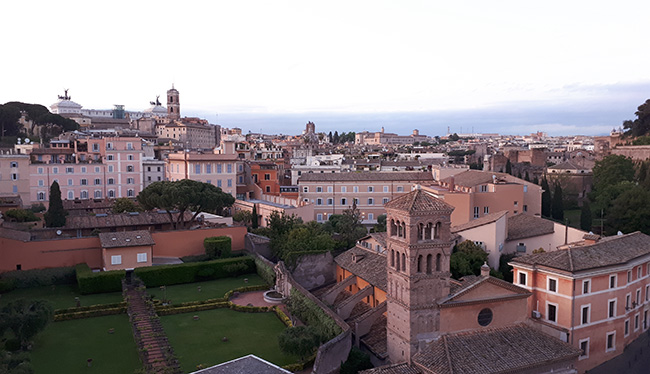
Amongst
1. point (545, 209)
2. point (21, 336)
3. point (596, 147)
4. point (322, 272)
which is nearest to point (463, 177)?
point (545, 209)

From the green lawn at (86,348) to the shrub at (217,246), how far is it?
1069cm

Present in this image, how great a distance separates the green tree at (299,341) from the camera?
904 inches

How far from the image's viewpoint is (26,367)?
60.6ft

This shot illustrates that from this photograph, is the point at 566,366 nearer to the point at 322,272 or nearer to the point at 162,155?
the point at 322,272

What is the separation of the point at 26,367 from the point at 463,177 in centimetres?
4438

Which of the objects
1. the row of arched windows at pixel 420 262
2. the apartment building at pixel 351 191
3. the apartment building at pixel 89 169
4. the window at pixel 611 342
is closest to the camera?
the row of arched windows at pixel 420 262

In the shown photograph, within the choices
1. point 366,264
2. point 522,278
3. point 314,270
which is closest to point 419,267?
point 522,278

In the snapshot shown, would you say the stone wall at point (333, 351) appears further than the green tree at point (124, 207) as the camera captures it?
No

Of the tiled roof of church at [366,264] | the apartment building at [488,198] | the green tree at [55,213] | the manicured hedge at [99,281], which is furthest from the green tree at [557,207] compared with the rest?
the green tree at [55,213]

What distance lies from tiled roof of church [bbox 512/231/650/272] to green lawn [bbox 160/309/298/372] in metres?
13.7

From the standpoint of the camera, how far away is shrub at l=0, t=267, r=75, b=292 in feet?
109

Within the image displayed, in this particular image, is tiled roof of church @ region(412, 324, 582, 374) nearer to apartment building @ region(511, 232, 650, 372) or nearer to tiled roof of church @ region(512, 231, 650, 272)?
apartment building @ region(511, 232, 650, 372)

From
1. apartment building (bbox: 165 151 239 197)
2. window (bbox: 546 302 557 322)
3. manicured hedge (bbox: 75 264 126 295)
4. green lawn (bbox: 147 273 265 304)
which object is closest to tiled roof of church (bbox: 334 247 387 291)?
green lawn (bbox: 147 273 265 304)

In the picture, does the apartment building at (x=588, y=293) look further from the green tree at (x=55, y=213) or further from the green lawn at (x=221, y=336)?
the green tree at (x=55, y=213)
